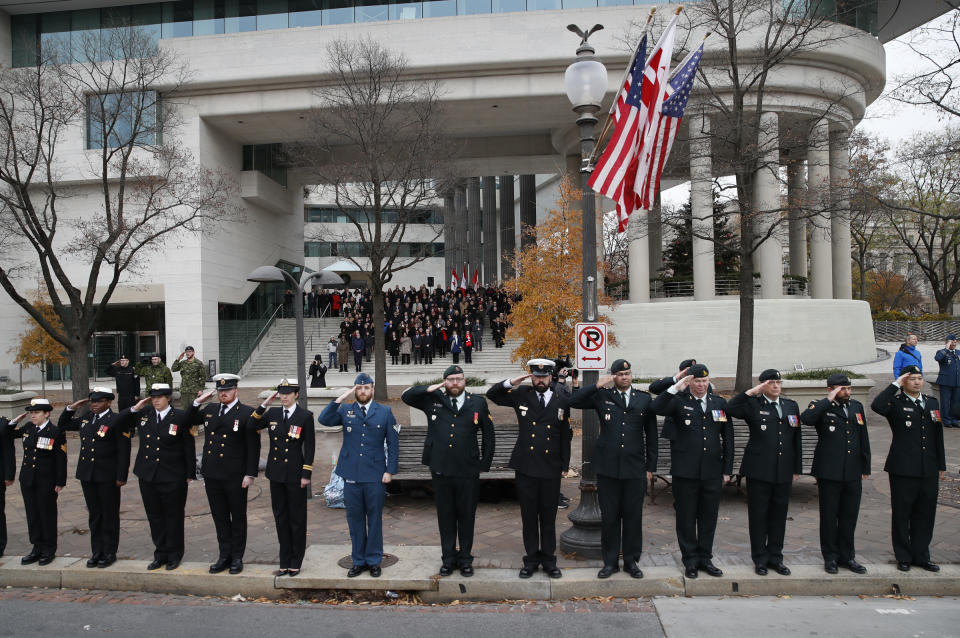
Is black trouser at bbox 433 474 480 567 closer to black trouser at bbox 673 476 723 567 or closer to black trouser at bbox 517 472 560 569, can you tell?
black trouser at bbox 517 472 560 569

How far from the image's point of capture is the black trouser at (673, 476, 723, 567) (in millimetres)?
6234

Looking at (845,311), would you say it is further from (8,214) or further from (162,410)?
(8,214)

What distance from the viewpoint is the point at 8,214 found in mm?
26500

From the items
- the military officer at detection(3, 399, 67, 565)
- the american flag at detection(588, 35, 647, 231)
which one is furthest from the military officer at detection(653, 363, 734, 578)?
the military officer at detection(3, 399, 67, 565)

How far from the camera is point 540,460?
6.21 metres

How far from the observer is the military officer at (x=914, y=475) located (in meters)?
6.25

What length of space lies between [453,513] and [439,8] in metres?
28.1

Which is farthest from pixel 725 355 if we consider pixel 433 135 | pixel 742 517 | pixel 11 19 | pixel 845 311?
pixel 11 19

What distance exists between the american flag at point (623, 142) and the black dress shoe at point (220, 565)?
17.8 feet

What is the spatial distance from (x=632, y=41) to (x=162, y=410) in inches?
803

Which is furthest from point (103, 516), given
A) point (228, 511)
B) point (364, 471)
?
point (364, 471)

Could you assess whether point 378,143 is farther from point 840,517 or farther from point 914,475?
point 914,475

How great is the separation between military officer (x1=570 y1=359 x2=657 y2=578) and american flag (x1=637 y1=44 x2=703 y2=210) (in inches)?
103

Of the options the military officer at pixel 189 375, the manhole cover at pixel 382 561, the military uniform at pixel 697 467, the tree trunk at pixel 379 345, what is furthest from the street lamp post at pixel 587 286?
the tree trunk at pixel 379 345
